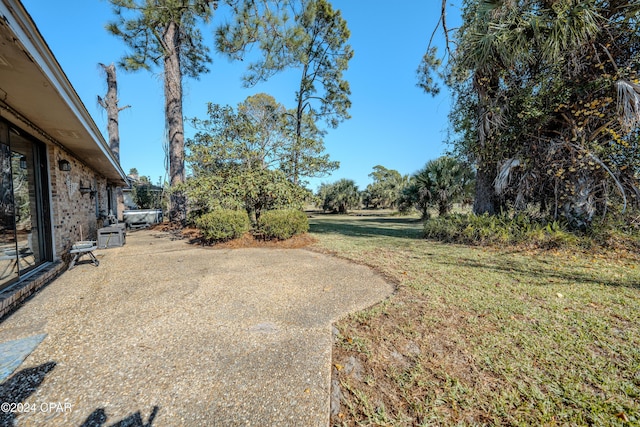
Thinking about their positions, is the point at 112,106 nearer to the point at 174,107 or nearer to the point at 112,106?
the point at 112,106

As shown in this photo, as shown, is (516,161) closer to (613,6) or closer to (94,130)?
(613,6)

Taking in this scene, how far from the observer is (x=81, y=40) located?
7520 millimetres

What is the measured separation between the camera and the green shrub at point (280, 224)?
7254mm

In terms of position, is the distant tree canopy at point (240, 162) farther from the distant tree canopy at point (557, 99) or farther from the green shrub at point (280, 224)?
the distant tree canopy at point (557, 99)

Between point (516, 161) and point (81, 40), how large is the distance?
12.8 metres

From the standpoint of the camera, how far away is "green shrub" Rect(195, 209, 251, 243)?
22.4 ft

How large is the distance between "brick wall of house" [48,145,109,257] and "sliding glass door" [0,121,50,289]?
0.27 meters

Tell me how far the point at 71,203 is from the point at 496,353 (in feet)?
27.1

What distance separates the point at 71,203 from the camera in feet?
19.4

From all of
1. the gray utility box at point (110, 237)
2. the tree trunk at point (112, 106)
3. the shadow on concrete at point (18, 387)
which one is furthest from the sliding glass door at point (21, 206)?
the tree trunk at point (112, 106)

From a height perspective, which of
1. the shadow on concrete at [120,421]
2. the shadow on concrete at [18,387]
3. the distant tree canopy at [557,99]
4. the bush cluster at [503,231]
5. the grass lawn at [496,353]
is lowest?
the grass lawn at [496,353]

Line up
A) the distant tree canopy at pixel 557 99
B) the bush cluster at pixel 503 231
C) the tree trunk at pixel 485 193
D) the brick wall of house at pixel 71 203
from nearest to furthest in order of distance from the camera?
the brick wall of house at pixel 71 203, the distant tree canopy at pixel 557 99, the bush cluster at pixel 503 231, the tree trunk at pixel 485 193

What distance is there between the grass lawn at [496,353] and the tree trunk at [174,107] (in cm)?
1003

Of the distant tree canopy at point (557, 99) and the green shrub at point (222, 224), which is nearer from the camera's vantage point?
the distant tree canopy at point (557, 99)
